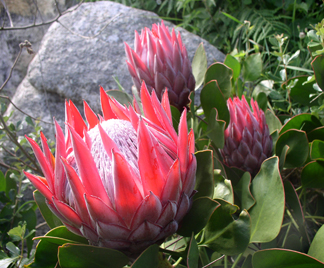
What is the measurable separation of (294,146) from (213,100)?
27 centimetres

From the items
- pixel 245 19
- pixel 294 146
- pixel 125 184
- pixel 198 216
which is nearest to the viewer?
pixel 125 184

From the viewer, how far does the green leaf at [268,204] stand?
598 mm

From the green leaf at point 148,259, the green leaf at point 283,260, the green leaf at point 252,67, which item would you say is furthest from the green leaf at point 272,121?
the green leaf at point 148,259

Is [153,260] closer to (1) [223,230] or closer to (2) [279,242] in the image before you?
(1) [223,230]

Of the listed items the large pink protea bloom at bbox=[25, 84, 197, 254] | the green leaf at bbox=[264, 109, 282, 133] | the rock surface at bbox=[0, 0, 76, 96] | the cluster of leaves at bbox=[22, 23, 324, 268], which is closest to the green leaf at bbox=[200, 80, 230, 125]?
the cluster of leaves at bbox=[22, 23, 324, 268]

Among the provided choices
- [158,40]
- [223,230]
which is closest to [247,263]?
[223,230]

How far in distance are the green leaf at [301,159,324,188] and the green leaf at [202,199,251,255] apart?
313mm

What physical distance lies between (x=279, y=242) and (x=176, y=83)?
607 millimetres

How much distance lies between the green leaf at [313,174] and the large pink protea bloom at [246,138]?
0.13 m

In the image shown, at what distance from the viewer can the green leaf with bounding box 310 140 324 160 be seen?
0.76 m

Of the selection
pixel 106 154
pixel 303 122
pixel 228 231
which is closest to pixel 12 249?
pixel 106 154

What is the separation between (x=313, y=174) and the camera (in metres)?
0.78

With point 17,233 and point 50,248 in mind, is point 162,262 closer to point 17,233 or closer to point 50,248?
point 50,248

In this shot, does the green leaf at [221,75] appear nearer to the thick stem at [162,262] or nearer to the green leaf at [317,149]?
the green leaf at [317,149]
